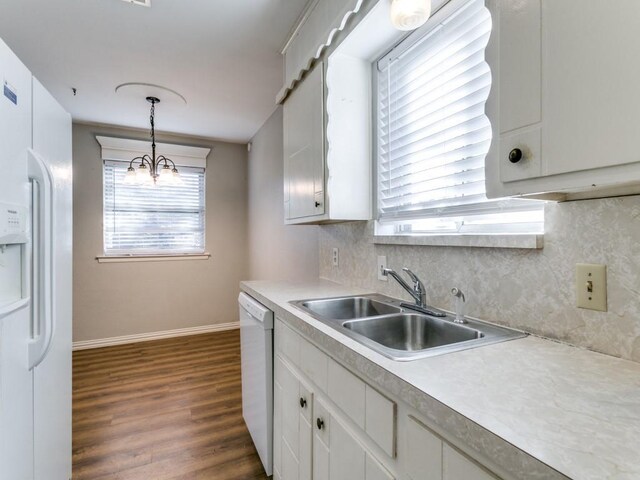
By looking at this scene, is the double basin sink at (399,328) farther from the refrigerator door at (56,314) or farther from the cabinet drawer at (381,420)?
the refrigerator door at (56,314)

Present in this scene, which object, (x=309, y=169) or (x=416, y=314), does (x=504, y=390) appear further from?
(x=309, y=169)

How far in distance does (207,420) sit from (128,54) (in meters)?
2.52

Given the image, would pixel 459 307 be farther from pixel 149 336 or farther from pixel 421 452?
pixel 149 336

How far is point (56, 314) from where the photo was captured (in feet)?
4.45

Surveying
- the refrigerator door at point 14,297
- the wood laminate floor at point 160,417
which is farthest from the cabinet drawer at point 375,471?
the wood laminate floor at point 160,417

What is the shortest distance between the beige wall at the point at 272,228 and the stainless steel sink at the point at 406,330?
1.18 metres

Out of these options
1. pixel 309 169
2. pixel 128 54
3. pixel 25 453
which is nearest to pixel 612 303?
pixel 309 169

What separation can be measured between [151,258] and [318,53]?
10.4ft

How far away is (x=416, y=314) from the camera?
130cm

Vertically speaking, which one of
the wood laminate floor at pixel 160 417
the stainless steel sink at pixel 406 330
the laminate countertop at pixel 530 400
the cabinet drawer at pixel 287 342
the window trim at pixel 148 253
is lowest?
the wood laminate floor at pixel 160 417

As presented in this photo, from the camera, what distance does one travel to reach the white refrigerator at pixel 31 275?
3.20 ft

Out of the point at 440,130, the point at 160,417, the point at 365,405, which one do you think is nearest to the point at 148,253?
the point at 160,417

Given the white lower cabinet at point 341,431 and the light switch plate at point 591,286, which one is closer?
the white lower cabinet at point 341,431

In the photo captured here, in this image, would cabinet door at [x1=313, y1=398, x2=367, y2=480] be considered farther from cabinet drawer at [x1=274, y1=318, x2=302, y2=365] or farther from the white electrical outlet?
the white electrical outlet
